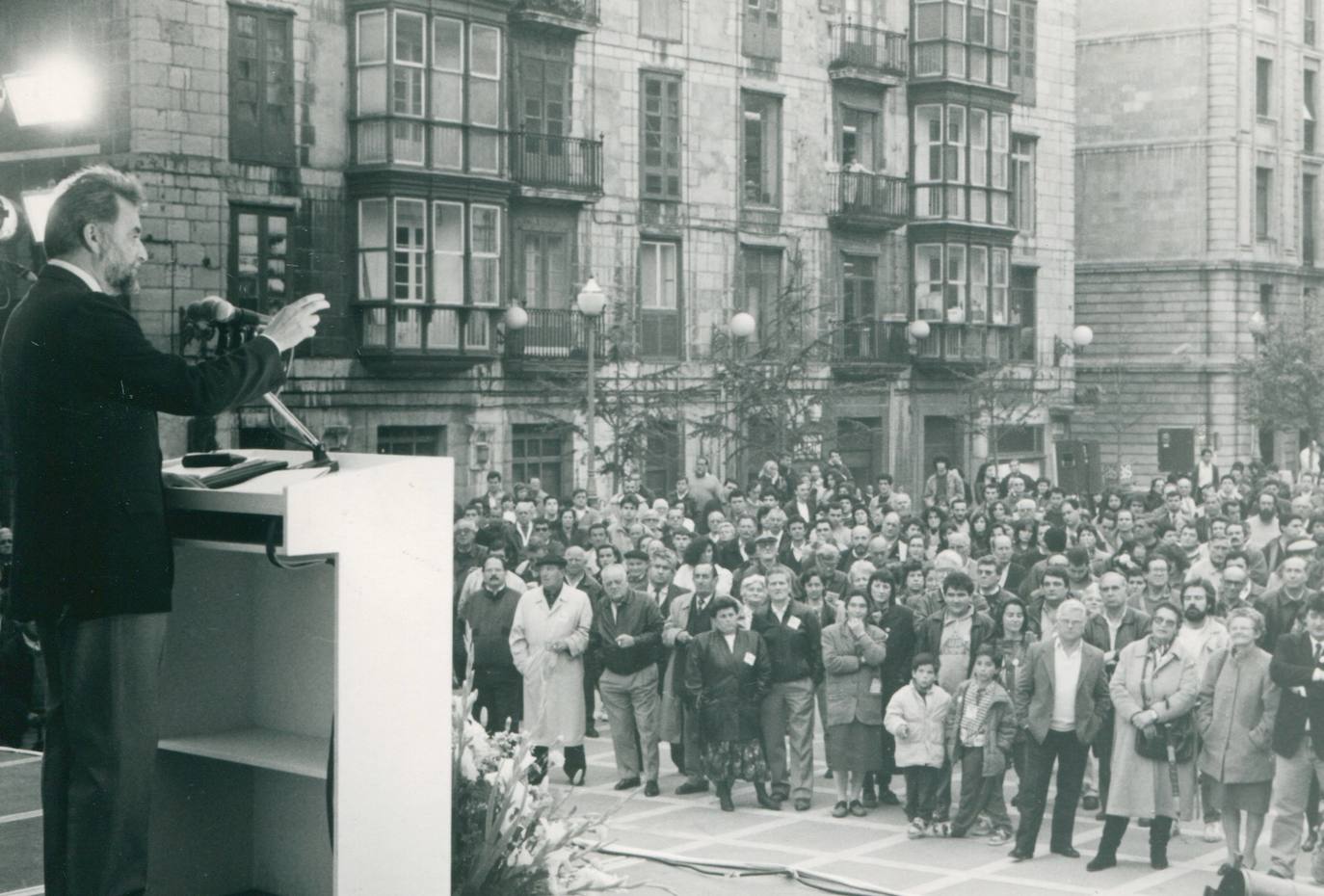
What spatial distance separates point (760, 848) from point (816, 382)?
83.3ft

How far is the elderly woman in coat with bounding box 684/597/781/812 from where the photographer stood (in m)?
13.1

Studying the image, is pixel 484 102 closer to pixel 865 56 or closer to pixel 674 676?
pixel 865 56

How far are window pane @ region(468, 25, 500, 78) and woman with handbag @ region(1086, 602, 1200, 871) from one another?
→ 822 inches

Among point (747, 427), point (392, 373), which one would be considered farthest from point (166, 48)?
point (747, 427)

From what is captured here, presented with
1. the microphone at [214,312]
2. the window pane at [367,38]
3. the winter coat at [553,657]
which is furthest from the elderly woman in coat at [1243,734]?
the window pane at [367,38]

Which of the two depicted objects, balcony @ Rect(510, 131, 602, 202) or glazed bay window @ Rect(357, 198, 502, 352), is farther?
balcony @ Rect(510, 131, 602, 202)

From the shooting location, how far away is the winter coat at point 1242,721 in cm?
1105

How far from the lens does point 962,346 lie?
4022cm

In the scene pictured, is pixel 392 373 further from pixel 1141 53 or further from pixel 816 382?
pixel 1141 53

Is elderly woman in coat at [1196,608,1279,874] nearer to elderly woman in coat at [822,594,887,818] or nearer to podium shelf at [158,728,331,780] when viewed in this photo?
elderly woman in coat at [822,594,887,818]

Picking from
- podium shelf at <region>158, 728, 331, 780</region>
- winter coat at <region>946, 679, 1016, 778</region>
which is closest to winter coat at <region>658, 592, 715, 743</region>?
winter coat at <region>946, 679, 1016, 778</region>

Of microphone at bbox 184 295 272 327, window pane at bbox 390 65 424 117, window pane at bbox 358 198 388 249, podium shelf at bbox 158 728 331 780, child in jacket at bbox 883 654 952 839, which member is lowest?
child in jacket at bbox 883 654 952 839

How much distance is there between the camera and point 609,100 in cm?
3306

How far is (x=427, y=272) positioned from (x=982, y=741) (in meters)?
19.1
